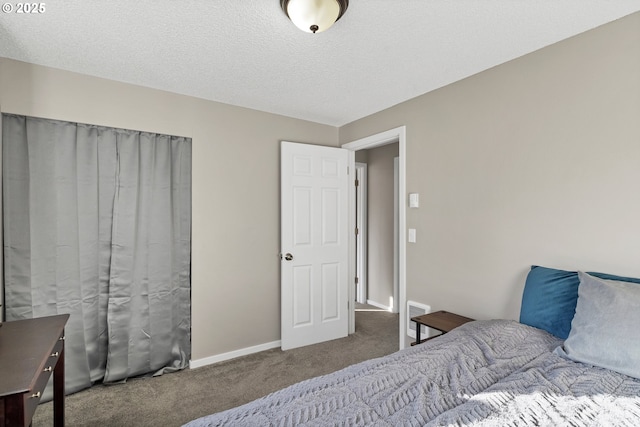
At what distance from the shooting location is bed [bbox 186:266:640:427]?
3.41ft

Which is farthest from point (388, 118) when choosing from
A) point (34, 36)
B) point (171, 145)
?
point (34, 36)

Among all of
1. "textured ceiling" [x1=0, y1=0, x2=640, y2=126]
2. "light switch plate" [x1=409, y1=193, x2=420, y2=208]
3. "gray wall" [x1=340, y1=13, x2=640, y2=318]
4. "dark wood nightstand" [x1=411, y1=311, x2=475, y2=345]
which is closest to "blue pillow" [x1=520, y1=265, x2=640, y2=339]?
"gray wall" [x1=340, y1=13, x2=640, y2=318]

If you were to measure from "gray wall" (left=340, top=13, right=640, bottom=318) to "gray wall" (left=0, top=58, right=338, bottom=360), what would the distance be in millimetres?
1397

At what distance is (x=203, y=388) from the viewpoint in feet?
8.37

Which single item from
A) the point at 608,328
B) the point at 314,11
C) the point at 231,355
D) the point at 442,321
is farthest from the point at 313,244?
the point at 608,328

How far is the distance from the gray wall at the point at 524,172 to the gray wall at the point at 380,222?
177cm

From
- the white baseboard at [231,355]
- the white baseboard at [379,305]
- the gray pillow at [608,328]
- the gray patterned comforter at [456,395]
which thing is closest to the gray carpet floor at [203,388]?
the white baseboard at [231,355]

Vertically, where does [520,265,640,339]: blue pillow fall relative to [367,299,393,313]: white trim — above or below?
above

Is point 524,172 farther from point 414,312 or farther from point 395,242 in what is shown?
point 395,242

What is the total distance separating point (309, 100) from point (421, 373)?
Result: 8.09 ft

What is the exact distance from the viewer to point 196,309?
2.93 meters

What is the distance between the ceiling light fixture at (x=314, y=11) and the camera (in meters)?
1.53

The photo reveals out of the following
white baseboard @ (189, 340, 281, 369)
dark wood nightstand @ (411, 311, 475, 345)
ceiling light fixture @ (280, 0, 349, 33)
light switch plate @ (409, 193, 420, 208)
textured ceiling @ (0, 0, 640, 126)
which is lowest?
white baseboard @ (189, 340, 281, 369)

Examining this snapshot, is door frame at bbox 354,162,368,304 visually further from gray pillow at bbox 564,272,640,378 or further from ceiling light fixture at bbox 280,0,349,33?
gray pillow at bbox 564,272,640,378
